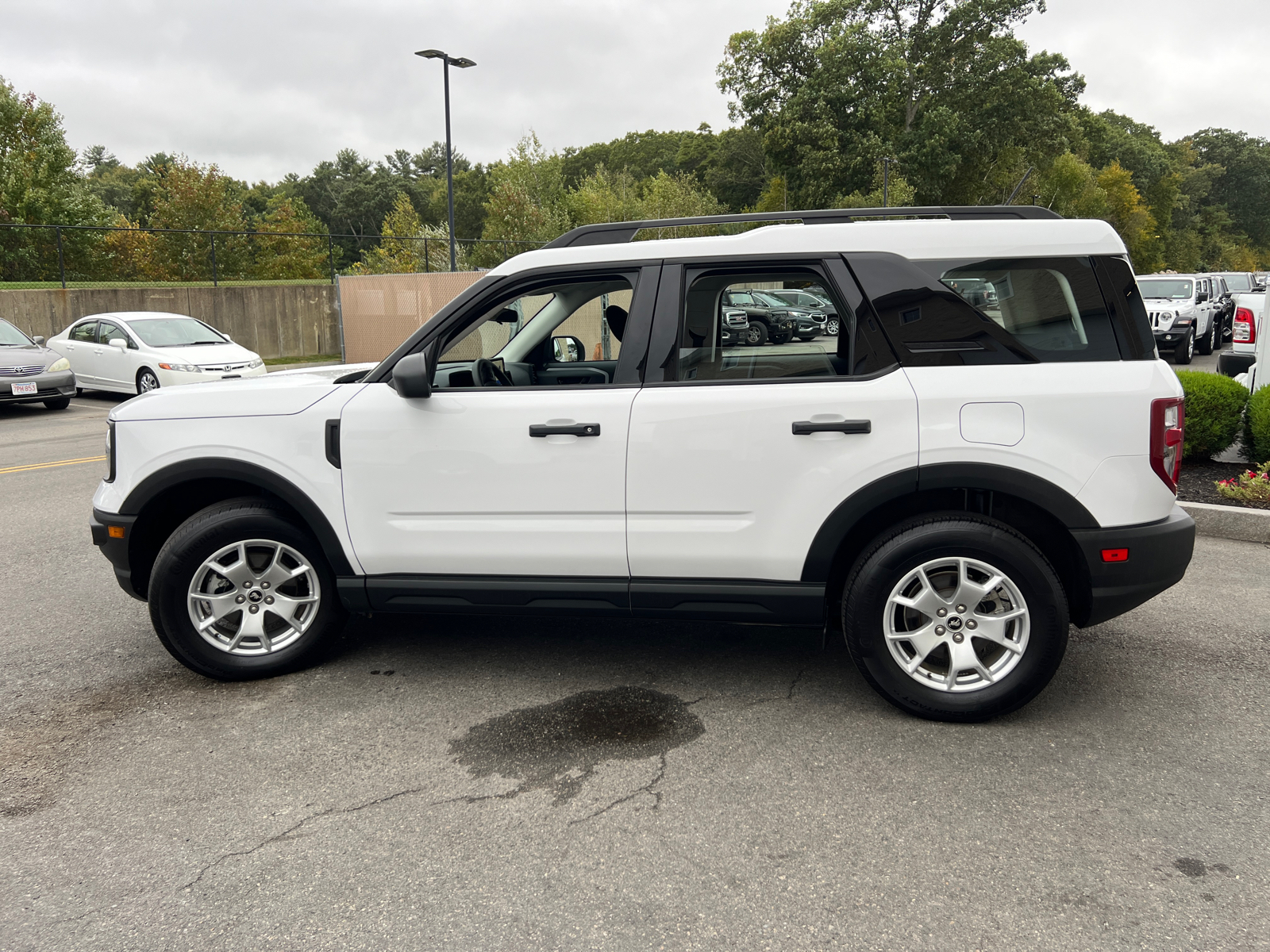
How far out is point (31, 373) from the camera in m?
14.4

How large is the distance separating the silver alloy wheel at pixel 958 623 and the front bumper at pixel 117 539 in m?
3.24

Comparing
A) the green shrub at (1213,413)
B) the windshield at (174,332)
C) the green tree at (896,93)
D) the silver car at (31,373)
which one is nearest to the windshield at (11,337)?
the silver car at (31,373)

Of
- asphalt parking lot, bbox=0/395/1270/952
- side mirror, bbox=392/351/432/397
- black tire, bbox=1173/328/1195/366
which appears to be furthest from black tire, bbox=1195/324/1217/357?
side mirror, bbox=392/351/432/397

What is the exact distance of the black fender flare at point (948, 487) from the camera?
135 inches

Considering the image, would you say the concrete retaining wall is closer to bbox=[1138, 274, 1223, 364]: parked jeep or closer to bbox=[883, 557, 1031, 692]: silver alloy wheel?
bbox=[1138, 274, 1223, 364]: parked jeep

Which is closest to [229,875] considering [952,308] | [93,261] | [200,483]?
[200,483]

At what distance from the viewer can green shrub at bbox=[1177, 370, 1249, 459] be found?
7668 millimetres

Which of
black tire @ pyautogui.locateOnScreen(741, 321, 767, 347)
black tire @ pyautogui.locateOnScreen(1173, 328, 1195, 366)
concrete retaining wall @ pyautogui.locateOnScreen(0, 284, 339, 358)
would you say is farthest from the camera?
concrete retaining wall @ pyautogui.locateOnScreen(0, 284, 339, 358)

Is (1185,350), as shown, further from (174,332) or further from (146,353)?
(146,353)

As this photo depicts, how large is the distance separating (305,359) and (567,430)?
23.4m

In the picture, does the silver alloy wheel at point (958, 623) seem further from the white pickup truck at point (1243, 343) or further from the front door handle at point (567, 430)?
the white pickup truck at point (1243, 343)

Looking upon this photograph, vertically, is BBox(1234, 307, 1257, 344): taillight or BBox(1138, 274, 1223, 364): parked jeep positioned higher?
BBox(1138, 274, 1223, 364): parked jeep

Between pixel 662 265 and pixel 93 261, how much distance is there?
24.5 meters

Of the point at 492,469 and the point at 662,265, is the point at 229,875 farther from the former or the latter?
the point at 662,265
